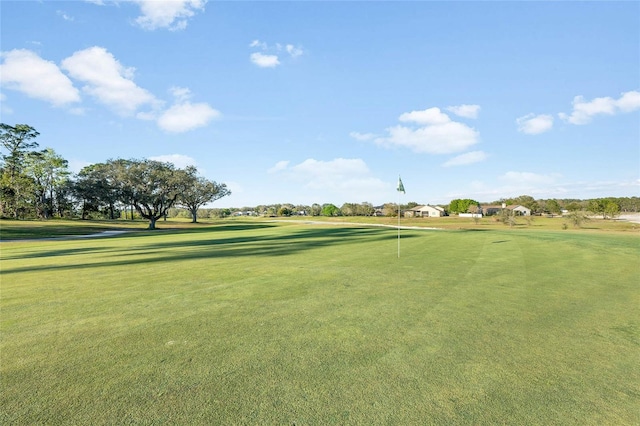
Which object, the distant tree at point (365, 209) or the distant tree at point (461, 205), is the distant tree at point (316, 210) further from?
the distant tree at point (461, 205)

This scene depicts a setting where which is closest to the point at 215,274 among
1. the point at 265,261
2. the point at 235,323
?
the point at 265,261

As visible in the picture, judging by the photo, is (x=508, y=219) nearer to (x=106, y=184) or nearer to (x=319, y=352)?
(x=319, y=352)

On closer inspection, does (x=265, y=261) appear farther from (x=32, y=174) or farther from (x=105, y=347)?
(x=32, y=174)

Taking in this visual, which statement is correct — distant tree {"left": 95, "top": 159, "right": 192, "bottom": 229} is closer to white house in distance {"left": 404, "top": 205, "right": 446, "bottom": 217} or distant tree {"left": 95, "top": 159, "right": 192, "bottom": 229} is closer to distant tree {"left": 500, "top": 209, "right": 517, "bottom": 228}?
distant tree {"left": 500, "top": 209, "right": 517, "bottom": 228}

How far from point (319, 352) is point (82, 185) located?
66852 mm

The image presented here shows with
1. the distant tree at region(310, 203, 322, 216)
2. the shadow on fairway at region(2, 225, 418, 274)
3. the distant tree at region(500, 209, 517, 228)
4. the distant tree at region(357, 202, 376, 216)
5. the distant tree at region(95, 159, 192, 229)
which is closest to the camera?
the shadow on fairway at region(2, 225, 418, 274)

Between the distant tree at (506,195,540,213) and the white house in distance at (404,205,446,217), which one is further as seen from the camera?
the white house in distance at (404,205,446,217)

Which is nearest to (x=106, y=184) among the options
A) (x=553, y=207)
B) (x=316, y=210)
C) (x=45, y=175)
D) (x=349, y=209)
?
(x=45, y=175)

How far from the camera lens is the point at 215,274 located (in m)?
10.2

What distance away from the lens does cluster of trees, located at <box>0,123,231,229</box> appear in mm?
54000

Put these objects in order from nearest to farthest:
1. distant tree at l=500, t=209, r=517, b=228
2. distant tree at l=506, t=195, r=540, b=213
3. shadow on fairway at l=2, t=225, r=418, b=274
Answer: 1. shadow on fairway at l=2, t=225, r=418, b=274
2. distant tree at l=500, t=209, r=517, b=228
3. distant tree at l=506, t=195, r=540, b=213

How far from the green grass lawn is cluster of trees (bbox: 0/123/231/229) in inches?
1986

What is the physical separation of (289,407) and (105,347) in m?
3.18

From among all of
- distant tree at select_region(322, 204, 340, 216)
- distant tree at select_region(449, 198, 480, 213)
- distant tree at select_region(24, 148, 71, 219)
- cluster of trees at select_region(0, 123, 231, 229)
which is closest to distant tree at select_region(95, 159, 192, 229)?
cluster of trees at select_region(0, 123, 231, 229)
